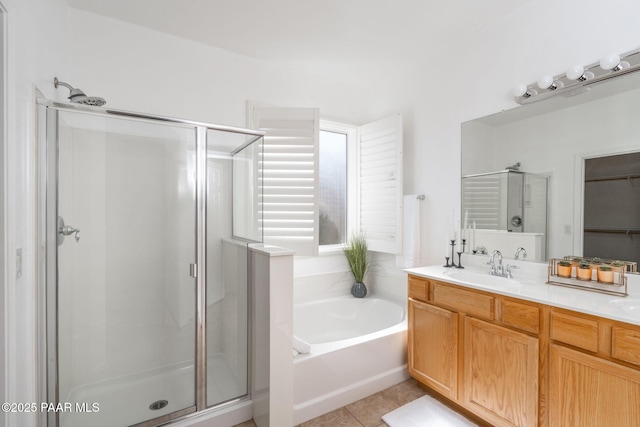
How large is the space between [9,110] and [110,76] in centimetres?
125

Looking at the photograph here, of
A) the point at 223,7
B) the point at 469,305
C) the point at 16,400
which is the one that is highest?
the point at 223,7

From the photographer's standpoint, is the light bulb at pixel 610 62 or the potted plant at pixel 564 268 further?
the potted plant at pixel 564 268

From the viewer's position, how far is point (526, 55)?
199 cm

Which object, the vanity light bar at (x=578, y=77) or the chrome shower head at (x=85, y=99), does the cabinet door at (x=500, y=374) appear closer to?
the vanity light bar at (x=578, y=77)

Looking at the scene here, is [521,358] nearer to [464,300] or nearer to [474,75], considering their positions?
[464,300]

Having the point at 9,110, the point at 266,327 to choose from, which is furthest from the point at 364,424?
the point at 9,110

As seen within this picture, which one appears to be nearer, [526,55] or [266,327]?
[266,327]

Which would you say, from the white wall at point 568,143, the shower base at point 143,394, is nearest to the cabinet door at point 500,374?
the white wall at point 568,143

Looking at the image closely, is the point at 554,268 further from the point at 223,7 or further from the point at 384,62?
the point at 223,7

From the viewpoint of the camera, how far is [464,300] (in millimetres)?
1833

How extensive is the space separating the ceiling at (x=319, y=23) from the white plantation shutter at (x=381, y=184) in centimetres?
65

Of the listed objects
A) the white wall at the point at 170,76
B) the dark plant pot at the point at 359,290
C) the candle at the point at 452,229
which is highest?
the white wall at the point at 170,76

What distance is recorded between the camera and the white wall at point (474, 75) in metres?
1.71

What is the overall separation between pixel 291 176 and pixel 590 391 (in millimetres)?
2316
